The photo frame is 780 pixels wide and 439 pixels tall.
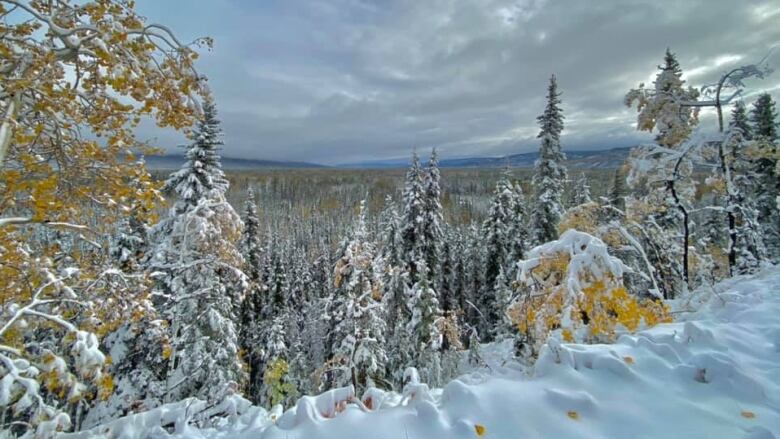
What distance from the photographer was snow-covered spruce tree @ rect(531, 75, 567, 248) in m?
17.4

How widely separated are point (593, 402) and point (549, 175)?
54.7ft

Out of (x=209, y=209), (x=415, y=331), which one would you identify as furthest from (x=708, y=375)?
(x=415, y=331)

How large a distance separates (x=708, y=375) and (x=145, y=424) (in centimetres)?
499

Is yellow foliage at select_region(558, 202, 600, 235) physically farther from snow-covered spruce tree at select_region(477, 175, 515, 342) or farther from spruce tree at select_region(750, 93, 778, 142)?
spruce tree at select_region(750, 93, 778, 142)

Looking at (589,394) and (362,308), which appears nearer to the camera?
(589,394)

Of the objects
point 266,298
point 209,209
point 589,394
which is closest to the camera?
point 589,394

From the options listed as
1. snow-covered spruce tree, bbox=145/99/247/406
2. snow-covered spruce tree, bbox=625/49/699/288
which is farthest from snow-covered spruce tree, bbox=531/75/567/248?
snow-covered spruce tree, bbox=145/99/247/406

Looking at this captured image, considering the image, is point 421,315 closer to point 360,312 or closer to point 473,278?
point 360,312

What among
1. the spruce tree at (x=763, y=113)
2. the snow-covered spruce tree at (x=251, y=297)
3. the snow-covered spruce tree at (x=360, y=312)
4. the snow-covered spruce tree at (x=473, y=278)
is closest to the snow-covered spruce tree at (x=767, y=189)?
the spruce tree at (x=763, y=113)

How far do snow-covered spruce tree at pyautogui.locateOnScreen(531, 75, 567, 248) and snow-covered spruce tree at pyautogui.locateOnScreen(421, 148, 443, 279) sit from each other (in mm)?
5159

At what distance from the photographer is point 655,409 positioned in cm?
268

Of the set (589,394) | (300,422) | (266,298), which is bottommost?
(266,298)

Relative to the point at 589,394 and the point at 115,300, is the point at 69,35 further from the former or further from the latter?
the point at 589,394

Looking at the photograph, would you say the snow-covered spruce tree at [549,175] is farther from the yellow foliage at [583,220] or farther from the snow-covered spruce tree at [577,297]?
the snow-covered spruce tree at [577,297]
